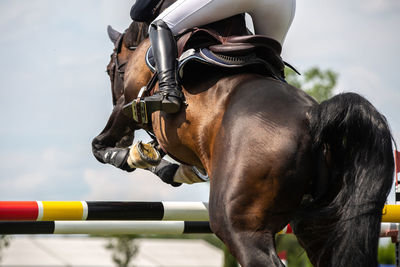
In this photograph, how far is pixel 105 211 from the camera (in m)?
4.47

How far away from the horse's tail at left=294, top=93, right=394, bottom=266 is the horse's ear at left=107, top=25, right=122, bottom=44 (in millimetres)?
2977

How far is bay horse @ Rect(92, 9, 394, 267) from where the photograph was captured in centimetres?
323

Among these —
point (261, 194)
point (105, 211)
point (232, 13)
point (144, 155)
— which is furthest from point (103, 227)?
point (261, 194)

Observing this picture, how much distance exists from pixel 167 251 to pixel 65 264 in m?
7.42

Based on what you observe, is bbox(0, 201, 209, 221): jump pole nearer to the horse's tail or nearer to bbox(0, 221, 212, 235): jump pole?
bbox(0, 221, 212, 235): jump pole

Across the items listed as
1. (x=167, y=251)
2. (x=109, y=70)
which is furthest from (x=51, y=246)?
(x=109, y=70)

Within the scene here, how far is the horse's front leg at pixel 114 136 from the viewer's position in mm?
5512

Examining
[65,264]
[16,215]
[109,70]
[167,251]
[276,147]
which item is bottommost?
[167,251]

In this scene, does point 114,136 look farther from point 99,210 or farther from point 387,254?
point 387,254

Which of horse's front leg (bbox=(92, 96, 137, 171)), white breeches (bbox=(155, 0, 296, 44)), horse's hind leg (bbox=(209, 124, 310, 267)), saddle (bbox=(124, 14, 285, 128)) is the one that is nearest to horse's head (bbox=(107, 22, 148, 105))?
horse's front leg (bbox=(92, 96, 137, 171))

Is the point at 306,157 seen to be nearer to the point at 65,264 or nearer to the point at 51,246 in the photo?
the point at 65,264

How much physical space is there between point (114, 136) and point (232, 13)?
1.66 m

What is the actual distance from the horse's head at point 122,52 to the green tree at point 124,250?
21.6 metres

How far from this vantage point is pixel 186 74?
421 centimetres
